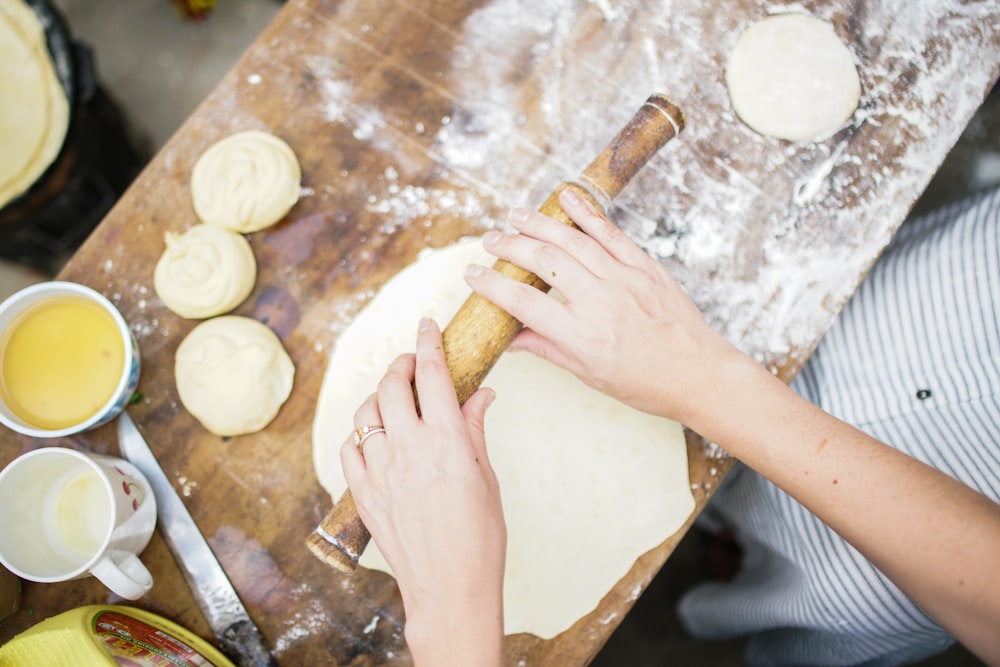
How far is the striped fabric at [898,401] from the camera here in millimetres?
1063

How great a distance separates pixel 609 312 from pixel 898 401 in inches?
23.7

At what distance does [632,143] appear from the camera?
1.06 metres

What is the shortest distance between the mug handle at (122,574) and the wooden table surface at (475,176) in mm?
175

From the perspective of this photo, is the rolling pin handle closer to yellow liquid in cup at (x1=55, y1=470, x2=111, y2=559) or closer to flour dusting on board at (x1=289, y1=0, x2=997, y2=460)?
yellow liquid in cup at (x1=55, y1=470, x2=111, y2=559)

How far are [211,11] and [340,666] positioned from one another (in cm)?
225

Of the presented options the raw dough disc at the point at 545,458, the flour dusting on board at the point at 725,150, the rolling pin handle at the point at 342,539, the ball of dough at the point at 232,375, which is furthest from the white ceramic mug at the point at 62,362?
the flour dusting on board at the point at 725,150

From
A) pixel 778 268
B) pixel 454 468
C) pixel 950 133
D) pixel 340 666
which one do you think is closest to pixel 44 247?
pixel 340 666

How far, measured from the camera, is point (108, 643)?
0.93 m

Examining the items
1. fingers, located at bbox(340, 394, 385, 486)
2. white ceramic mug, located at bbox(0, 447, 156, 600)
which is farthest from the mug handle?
fingers, located at bbox(340, 394, 385, 486)

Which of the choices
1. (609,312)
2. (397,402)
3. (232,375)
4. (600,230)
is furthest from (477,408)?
(232,375)

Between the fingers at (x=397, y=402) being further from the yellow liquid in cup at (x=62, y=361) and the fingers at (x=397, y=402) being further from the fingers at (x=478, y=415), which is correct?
the yellow liquid in cup at (x=62, y=361)

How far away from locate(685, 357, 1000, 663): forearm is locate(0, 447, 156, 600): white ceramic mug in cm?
98

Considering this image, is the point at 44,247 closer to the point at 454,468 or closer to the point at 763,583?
the point at 454,468

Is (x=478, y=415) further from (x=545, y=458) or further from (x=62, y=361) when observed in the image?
(x=62, y=361)
